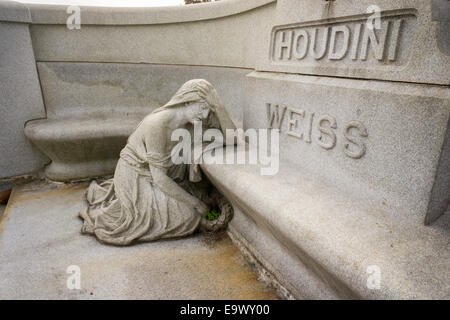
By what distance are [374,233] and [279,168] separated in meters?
0.94

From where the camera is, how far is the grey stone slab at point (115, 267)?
6.80 ft

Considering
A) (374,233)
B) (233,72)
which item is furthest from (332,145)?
(233,72)

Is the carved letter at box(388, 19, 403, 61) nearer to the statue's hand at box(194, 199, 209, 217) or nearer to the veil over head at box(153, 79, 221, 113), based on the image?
the veil over head at box(153, 79, 221, 113)

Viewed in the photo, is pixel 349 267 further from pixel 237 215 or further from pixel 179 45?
pixel 179 45

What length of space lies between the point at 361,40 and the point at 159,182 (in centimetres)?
182

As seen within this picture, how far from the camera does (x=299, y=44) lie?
2199 millimetres

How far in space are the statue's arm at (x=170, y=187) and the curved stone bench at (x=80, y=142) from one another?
1.50 metres

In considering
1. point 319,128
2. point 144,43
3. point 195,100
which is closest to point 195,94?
point 195,100

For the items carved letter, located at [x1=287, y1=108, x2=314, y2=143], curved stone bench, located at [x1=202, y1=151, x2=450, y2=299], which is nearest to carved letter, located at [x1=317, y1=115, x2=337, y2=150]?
carved letter, located at [x1=287, y1=108, x2=314, y2=143]

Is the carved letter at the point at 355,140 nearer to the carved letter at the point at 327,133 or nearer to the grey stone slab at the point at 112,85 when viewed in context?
the carved letter at the point at 327,133

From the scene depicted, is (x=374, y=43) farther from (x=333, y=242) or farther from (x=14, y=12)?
(x=14, y=12)

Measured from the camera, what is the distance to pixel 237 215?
105 inches

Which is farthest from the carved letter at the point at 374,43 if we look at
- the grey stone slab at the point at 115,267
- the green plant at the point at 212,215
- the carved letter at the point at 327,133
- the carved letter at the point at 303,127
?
the green plant at the point at 212,215

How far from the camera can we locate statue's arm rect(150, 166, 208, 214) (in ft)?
8.48
